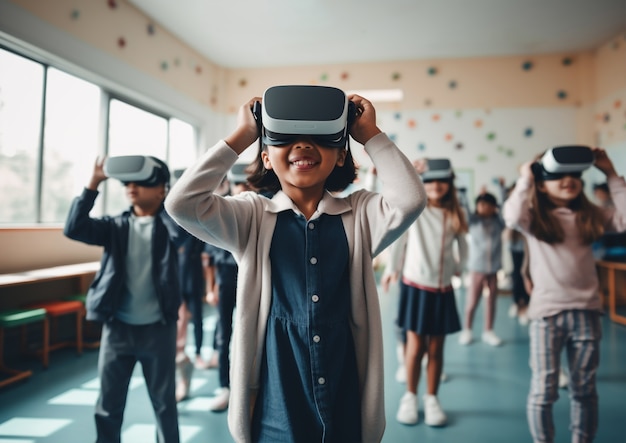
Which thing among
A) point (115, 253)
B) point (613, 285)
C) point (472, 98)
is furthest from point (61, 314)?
point (472, 98)

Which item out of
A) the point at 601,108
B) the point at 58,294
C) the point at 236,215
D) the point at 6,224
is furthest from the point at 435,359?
the point at 601,108

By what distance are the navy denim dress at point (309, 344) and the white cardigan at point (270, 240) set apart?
2 cm

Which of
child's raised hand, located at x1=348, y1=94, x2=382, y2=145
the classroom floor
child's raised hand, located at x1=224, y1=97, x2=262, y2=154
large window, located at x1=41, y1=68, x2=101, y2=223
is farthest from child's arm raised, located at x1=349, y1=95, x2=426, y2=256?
large window, located at x1=41, y1=68, x2=101, y2=223

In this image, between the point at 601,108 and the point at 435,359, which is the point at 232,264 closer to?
the point at 435,359

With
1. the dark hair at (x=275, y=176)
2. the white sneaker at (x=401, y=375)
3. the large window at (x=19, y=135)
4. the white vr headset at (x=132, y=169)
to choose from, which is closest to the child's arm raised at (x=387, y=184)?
the dark hair at (x=275, y=176)

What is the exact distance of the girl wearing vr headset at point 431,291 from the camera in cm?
196

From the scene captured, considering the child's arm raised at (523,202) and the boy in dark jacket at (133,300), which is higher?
the child's arm raised at (523,202)

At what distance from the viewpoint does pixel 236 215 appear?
2.82 feet

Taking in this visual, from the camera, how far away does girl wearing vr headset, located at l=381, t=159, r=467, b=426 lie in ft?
6.42

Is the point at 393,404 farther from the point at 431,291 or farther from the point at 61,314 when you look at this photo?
the point at 61,314

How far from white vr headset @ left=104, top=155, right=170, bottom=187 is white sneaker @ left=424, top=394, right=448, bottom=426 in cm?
172

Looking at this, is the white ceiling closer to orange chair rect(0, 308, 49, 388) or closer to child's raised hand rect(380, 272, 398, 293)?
child's raised hand rect(380, 272, 398, 293)

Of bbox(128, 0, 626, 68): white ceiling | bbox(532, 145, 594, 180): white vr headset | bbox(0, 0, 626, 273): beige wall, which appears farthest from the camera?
bbox(0, 0, 626, 273): beige wall

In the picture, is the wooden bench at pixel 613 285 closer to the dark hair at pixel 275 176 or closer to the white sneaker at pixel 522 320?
the white sneaker at pixel 522 320
